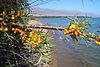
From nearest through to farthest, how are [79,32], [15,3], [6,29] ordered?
[79,32] < [6,29] < [15,3]

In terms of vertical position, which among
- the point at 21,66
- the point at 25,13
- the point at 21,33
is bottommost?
the point at 21,66

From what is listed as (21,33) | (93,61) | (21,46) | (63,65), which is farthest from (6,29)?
(93,61)

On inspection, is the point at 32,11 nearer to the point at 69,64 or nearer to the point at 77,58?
the point at 69,64

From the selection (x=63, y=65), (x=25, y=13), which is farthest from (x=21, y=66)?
(x=63, y=65)

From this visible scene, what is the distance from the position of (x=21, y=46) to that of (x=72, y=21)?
2.04 m

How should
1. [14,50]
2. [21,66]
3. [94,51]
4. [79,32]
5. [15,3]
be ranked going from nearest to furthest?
[79,32], [15,3], [14,50], [21,66], [94,51]

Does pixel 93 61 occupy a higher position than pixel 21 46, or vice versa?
pixel 21 46

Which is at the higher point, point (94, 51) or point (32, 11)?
point (32, 11)

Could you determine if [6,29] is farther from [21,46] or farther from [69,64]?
[69,64]

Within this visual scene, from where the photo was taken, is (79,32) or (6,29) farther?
(6,29)

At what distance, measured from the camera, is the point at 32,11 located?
580 cm

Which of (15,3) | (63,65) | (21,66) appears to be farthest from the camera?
(63,65)

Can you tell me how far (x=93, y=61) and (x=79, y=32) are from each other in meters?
8.92

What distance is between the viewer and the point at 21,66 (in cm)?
654
